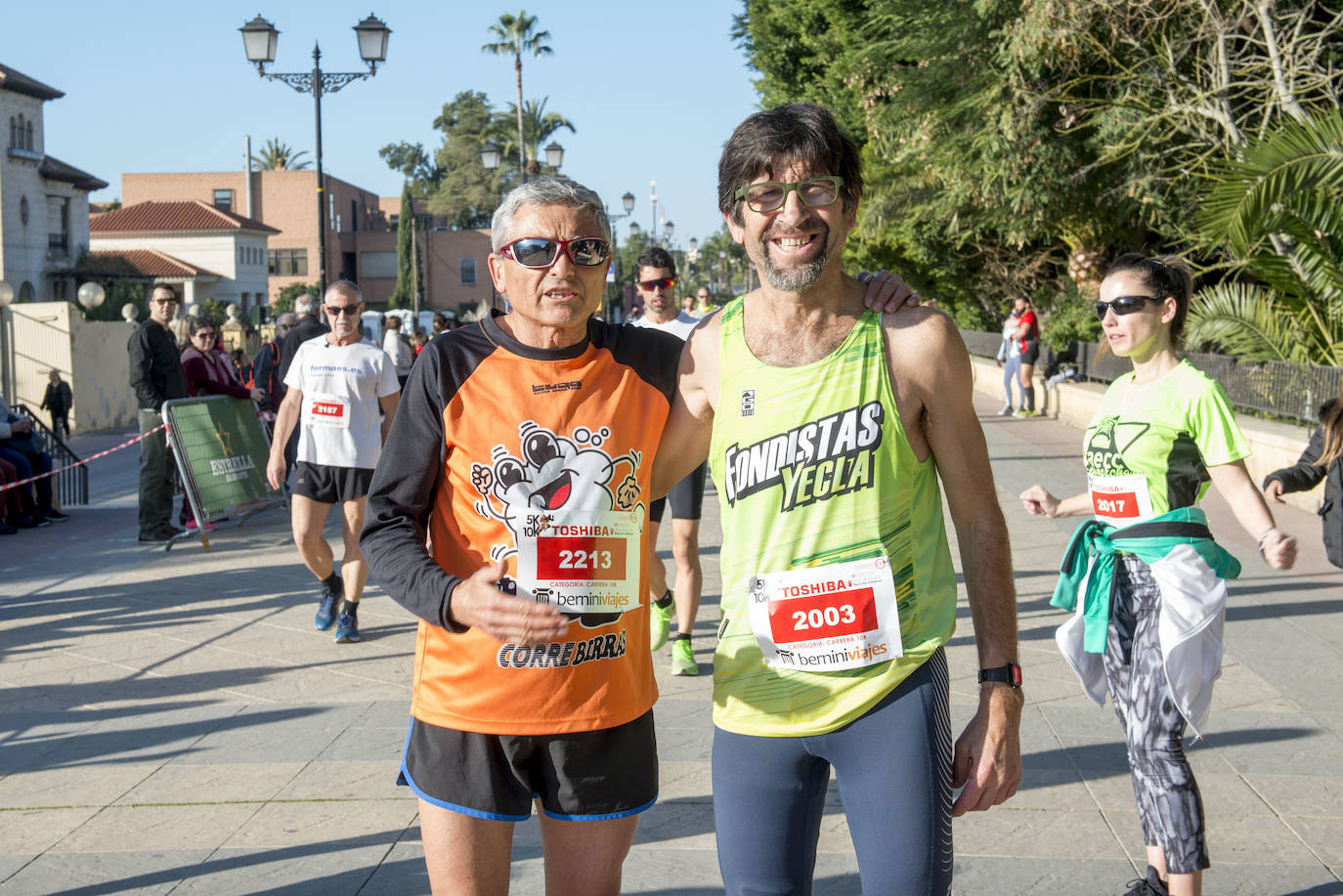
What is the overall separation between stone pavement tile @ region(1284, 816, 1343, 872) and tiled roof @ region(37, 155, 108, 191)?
49627 mm

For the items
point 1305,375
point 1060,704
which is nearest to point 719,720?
point 1060,704

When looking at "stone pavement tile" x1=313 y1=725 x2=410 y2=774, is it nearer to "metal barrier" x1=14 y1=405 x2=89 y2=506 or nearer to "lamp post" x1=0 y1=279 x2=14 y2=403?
"metal barrier" x1=14 y1=405 x2=89 y2=506

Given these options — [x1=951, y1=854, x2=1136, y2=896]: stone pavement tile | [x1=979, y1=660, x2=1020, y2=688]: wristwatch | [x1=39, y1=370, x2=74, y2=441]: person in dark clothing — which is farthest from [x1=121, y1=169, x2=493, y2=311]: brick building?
[x1=979, y1=660, x2=1020, y2=688]: wristwatch

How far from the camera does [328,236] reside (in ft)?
264

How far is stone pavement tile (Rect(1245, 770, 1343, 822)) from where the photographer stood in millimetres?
4332

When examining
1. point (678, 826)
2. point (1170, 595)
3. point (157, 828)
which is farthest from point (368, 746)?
point (1170, 595)

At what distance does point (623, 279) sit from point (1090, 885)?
195ft

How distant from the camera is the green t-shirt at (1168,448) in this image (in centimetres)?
367

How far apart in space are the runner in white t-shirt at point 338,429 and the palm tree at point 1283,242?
8018 millimetres

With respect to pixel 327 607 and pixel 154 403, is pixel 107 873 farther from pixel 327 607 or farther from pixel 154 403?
pixel 154 403

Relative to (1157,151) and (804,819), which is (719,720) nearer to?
(804,819)

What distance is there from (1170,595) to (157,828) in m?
3.40

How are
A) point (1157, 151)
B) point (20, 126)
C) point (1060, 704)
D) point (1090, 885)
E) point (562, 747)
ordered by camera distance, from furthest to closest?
point (20, 126) < point (1157, 151) < point (1060, 704) < point (1090, 885) < point (562, 747)

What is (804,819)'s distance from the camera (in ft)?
8.01
